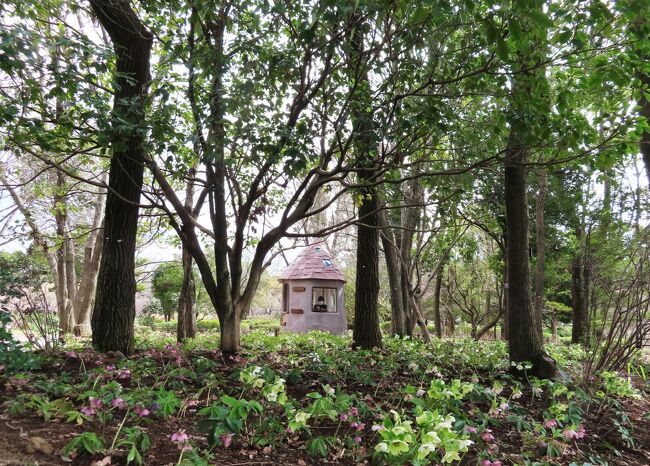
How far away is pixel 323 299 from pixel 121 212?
1171cm

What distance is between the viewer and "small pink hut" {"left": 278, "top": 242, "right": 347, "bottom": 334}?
49.7 feet

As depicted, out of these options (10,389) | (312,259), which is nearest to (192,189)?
(10,389)

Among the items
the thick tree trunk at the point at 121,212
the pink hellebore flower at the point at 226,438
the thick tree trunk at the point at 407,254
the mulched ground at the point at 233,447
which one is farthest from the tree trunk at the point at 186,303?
the pink hellebore flower at the point at 226,438

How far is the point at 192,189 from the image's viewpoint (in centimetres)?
823

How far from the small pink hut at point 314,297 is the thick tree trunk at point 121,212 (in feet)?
34.4

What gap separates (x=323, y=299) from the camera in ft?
52.7

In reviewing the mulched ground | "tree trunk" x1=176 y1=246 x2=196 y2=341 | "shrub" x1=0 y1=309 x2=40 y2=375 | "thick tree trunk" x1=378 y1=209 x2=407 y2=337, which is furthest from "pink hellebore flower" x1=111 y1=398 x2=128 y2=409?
"thick tree trunk" x1=378 y1=209 x2=407 y2=337

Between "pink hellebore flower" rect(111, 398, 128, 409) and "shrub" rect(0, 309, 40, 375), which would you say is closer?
"pink hellebore flower" rect(111, 398, 128, 409)

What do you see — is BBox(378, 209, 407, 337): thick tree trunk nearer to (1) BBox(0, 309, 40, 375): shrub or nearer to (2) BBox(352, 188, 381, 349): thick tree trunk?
(2) BBox(352, 188, 381, 349): thick tree trunk

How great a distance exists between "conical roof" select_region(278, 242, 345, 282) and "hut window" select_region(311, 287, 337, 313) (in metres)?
0.55

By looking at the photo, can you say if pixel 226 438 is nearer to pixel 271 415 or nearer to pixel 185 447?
pixel 185 447

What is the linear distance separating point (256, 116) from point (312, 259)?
11867 mm

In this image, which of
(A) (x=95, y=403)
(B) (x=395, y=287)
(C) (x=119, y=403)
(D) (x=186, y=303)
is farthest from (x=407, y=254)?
(A) (x=95, y=403)

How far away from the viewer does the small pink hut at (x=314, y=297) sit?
15141 mm
